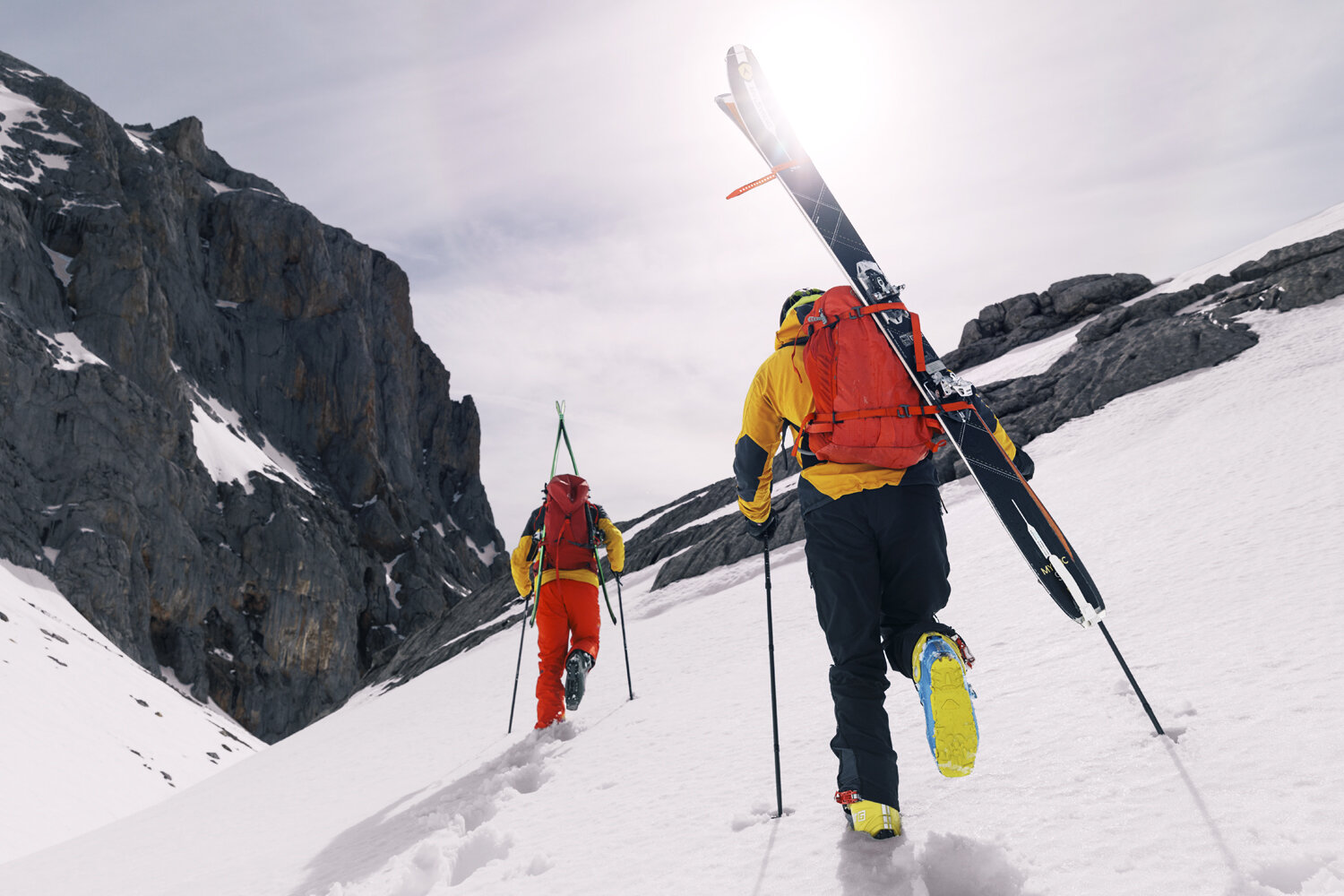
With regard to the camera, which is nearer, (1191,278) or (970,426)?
(970,426)

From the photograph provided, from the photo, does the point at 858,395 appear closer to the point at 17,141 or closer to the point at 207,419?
the point at 207,419

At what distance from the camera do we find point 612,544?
748 centimetres

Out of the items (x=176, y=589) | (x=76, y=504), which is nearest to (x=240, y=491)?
(x=176, y=589)

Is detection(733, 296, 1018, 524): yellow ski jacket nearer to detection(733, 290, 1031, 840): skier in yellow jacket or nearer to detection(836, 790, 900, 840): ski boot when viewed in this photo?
detection(733, 290, 1031, 840): skier in yellow jacket

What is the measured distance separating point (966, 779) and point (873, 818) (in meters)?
0.64

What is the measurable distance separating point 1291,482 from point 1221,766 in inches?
272

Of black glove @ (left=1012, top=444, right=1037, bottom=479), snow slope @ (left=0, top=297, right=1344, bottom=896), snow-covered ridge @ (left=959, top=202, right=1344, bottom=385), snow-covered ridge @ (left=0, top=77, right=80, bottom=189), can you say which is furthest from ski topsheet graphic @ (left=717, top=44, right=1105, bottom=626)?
snow-covered ridge @ (left=0, top=77, right=80, bottom=189)

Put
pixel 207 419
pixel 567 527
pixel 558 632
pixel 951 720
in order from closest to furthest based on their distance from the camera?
pixel 951 720 → pixel 558 632 → pixel 567 527 → pixel 207 419

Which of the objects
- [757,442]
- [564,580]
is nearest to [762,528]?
[757,442]

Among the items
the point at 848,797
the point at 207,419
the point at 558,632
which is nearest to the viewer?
the point at 848,797

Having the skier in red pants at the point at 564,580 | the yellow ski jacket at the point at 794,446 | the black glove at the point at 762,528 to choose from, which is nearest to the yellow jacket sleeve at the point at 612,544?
the skier in red pants at the point at 564,580

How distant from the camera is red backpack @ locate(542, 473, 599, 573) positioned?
7.10 metres

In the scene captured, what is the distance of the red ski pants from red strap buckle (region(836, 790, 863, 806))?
4.16 metres

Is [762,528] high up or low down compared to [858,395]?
down
